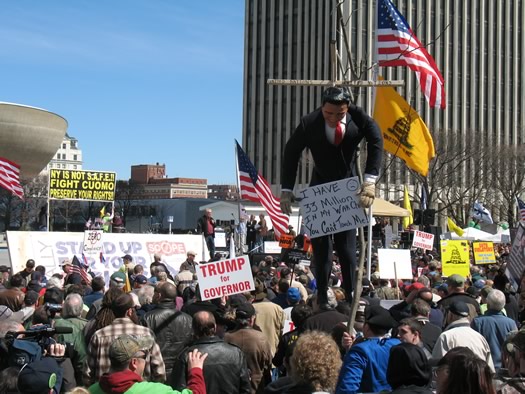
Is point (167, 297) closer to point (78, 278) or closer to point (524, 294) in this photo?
point (524, 294)

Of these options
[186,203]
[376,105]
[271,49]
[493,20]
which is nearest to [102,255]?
[376,105]

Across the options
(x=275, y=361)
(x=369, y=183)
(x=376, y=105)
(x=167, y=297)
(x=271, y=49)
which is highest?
(x=271, y=49)

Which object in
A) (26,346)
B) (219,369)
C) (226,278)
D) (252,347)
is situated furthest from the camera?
(226,278)

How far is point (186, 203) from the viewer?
84.0 metres

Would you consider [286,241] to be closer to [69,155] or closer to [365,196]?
[365,196]

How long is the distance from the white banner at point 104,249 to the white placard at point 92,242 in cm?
19

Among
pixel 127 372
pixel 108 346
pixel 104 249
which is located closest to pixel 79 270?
pixel 104 249

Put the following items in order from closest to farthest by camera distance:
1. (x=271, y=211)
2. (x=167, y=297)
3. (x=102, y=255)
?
(x=167, y=297) < (x=271, y=211) < (x=102, y=255)

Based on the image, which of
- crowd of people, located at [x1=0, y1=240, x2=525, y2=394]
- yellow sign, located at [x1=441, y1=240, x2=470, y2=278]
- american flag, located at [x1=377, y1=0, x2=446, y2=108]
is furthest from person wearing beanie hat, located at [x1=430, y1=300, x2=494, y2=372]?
yellow sign, located at [x1=441, y1=240, x2=470, y2=278]

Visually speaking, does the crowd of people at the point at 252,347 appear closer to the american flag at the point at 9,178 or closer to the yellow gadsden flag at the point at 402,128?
the yellow gadsden flag at the point at 402,128

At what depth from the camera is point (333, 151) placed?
8531 millimetres

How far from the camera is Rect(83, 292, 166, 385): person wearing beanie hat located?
646cm

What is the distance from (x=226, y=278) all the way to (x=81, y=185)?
21.4 m

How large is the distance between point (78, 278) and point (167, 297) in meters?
6.19
